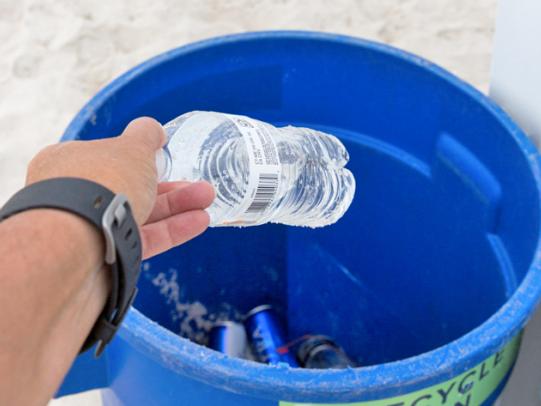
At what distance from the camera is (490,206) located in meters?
Answer: 0.96

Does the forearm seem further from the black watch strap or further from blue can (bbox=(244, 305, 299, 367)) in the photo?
blue can (bbox=(244, 305, 299, 367))

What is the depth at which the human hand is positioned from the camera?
57cm

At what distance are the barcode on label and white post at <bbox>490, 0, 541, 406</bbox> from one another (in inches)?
14.0

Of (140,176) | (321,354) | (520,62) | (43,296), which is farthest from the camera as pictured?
(321,354)

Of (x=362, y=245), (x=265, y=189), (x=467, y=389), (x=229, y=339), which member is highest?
(x=265, y=189)

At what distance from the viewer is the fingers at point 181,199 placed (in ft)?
2.40

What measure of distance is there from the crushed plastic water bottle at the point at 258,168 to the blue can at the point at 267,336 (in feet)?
0.54

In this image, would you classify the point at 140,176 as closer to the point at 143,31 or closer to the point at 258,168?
the point at 258,168

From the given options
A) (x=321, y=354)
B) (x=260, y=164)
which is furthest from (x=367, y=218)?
(x=260, y=164)

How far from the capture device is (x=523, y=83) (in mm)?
936

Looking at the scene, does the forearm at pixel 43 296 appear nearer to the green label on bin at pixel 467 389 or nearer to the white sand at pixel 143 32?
the green label on bin at pixel 467 389

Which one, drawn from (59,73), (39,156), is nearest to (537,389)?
(39,156)

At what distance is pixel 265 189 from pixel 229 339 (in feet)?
1.40

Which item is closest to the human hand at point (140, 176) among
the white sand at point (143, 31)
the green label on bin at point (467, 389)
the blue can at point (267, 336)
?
the green label on bin at point (467, 389)
